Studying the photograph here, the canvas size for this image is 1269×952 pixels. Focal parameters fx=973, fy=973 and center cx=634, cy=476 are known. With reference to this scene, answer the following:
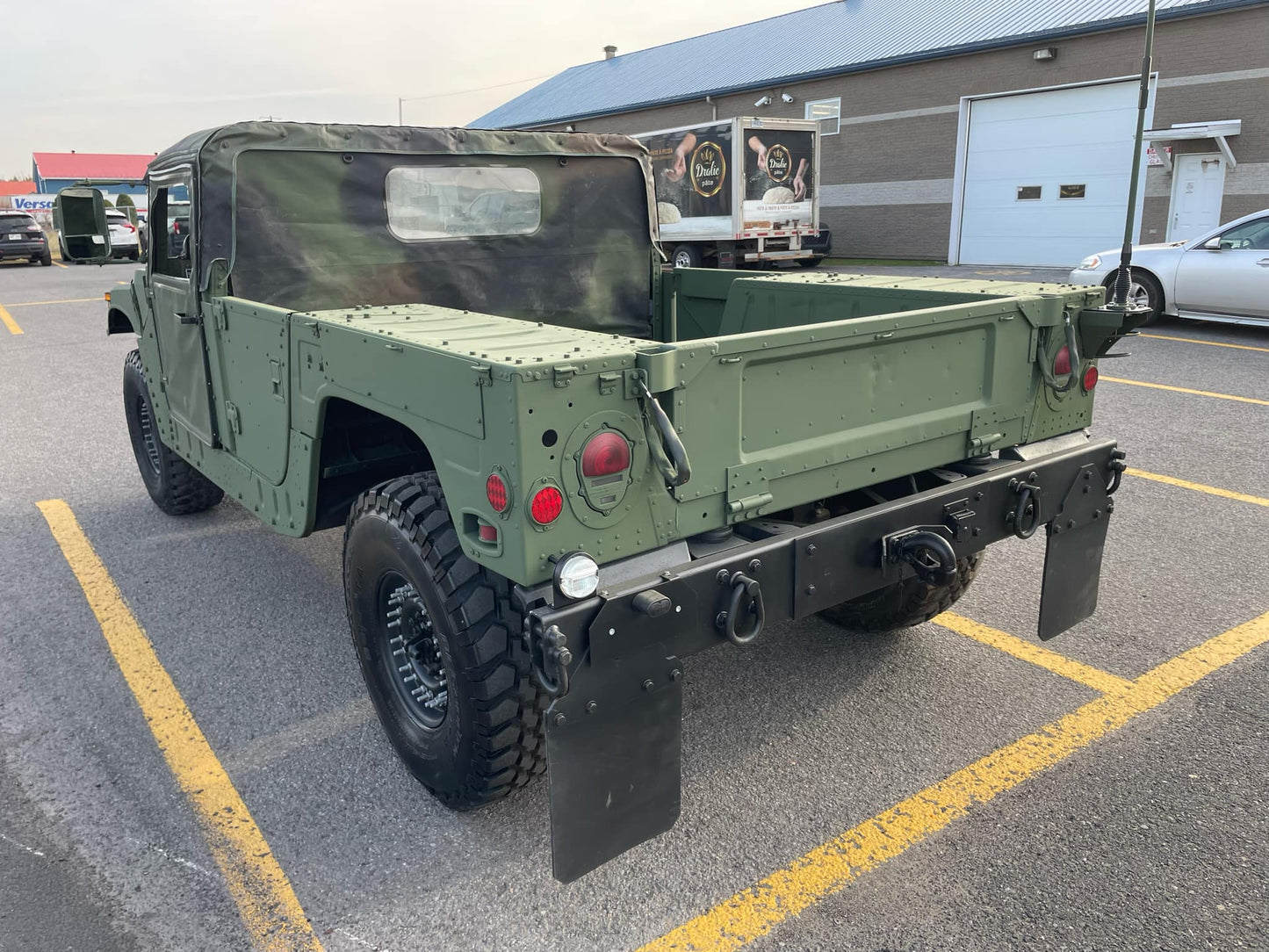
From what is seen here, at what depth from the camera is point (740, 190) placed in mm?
19328

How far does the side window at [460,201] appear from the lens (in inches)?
169

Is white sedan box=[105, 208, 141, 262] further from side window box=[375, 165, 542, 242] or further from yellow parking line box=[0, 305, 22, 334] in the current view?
side window box=[375, 165, 542, 242]

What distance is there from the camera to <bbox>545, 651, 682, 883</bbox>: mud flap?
2.37 meters

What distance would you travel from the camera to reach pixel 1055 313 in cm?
331

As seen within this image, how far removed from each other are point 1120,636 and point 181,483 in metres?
Result: 4.84

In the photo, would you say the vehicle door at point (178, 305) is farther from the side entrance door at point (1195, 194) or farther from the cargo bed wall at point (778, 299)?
the side entrance door at point (1195, 194)

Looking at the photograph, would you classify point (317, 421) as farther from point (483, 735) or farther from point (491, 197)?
A: point (491, 197)

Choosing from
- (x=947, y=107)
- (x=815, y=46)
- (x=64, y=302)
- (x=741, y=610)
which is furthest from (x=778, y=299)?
(x=815, y=46)

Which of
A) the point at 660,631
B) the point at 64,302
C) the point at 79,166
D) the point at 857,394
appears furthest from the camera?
the point at 79,166

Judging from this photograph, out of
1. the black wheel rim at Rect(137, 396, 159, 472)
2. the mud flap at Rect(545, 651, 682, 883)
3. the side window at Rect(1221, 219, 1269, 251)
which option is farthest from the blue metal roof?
the mud flap at Rect(545, 651, 682, 883)

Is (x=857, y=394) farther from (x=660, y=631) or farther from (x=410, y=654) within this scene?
(x=410, y=654)

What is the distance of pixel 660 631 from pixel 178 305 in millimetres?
3075

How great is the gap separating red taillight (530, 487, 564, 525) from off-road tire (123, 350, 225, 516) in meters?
3.63

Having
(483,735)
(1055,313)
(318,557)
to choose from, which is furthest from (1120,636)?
(318,557)
